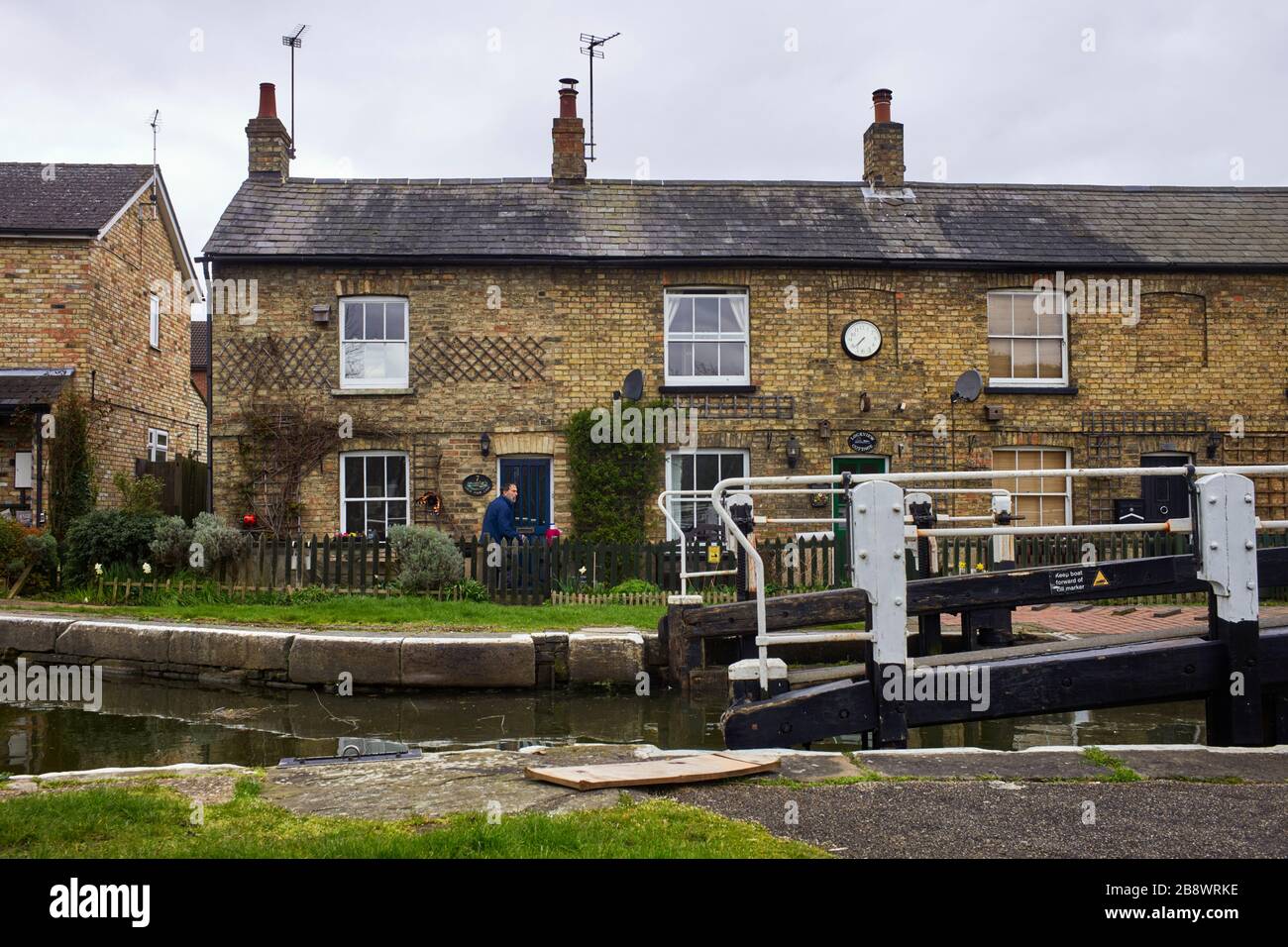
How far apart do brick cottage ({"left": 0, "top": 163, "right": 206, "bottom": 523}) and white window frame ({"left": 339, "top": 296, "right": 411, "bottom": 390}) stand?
548 centimetres

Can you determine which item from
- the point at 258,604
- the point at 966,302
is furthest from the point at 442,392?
the point at 966,302

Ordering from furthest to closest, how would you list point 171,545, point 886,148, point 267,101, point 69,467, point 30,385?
point 886,148, point 30,385, point 267,101, point 69,467, point 171,545

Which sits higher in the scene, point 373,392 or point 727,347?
point 727,347

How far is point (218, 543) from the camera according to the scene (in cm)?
1273

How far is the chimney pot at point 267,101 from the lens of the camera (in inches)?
672

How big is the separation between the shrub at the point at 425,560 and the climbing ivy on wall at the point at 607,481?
2.97m

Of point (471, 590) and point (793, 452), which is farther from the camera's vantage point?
point (793, 452)

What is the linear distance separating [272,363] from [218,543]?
13.6 feet

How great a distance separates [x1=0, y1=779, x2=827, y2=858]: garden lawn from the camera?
358 centimetres

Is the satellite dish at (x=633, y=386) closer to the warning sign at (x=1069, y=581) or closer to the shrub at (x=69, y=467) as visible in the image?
the shrub at (x=69, y=467)

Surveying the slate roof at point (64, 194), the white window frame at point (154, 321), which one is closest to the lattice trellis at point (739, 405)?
the slate roof at point (64, 194)

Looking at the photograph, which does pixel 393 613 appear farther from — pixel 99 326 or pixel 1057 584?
pixel 99 326

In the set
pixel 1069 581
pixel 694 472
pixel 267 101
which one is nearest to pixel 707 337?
pixel 694 472

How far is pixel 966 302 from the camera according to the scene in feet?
53.6
